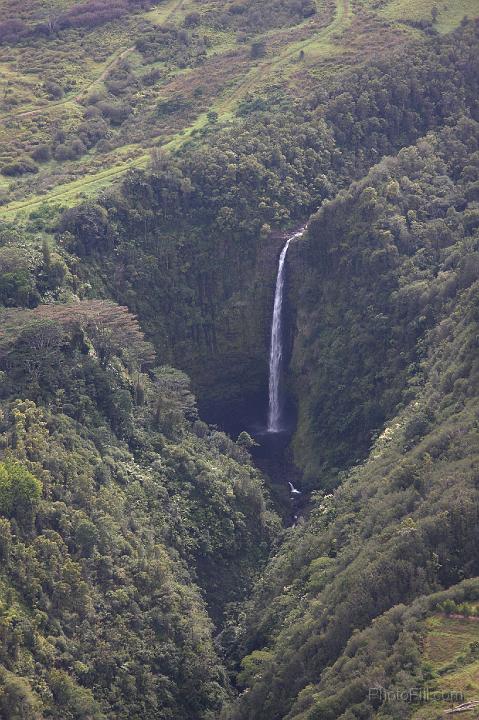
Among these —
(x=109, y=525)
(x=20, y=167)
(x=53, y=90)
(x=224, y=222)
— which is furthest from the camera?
(x=53, y=90)

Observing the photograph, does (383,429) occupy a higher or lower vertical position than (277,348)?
lower

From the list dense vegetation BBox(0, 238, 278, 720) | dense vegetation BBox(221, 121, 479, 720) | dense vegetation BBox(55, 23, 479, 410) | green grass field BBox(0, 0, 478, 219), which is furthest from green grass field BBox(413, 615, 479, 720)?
green grass field BBox(0, 0, 478, 219)

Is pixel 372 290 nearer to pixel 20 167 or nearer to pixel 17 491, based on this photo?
pixel 20 167

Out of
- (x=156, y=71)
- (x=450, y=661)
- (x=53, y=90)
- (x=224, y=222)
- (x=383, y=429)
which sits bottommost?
(x=383, y=429)

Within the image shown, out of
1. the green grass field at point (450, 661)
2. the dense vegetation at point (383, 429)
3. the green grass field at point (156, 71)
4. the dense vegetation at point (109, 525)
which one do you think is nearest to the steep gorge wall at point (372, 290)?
the dense vegetation at point (383, 429)

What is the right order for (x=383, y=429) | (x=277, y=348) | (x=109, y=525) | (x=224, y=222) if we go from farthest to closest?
(x=277, y=348) → (x=224, y=222) → (x=383, y=429) → (x=109, y=525)

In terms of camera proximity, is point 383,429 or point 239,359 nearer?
point 383,429

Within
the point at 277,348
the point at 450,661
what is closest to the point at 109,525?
the point at 450,661
